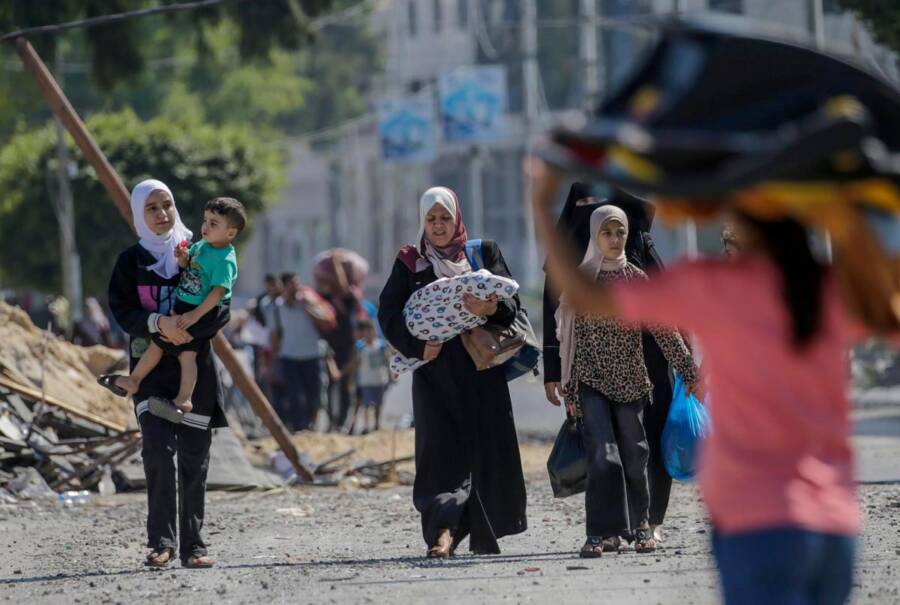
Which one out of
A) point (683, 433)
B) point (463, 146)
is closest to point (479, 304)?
point (683, 433)

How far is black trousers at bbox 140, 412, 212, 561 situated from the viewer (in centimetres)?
901

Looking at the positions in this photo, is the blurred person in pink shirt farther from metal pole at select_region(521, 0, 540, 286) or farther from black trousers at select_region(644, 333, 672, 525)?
metal pole at select_region(521, 0, 540, 286)

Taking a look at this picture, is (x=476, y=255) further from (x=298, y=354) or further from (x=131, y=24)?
(x=131, y=24)

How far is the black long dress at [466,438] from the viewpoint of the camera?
9289 mm

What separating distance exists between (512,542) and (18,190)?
24972 mm

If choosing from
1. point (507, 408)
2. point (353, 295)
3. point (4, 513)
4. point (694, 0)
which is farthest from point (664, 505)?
point (694, 0)

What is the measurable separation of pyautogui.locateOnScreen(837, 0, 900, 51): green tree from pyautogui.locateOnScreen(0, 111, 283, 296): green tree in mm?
15366

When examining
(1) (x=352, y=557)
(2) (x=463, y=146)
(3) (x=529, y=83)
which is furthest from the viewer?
(2) (x=463, y=146)

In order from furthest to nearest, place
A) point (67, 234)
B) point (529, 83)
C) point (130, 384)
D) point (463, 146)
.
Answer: point (463, 146), point (529, 83), point (67, 234), point (130, 384)

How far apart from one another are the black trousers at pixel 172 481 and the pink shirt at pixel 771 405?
15.8ft

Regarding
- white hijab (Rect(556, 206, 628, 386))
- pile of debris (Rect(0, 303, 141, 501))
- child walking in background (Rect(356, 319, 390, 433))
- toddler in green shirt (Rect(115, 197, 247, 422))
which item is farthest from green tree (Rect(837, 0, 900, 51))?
toddler in green shirt (Rect(115, 197, 247, 422))

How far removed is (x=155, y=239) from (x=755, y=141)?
199 inches

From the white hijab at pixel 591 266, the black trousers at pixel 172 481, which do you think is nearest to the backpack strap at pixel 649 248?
the white hijab at pixel 591 266

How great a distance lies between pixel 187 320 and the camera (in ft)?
29.3
